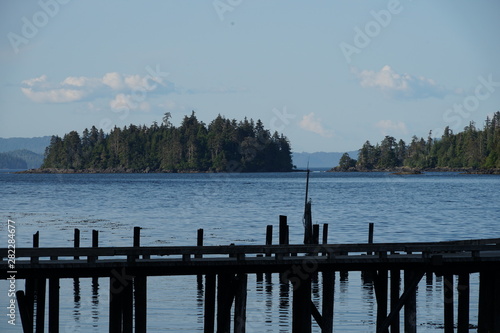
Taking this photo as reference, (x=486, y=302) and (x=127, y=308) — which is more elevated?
(x=486, y=302)

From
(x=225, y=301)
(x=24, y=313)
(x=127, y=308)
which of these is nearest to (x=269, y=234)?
(x=225, y=301)

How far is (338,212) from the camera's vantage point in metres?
92.6

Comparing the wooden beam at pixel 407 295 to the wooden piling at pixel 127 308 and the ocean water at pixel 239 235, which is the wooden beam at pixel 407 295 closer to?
the ocean water at pixel 239 235

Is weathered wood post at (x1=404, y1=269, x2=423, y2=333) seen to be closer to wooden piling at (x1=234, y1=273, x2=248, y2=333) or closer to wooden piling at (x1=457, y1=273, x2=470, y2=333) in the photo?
wooden piling at (x1=457, y1=273, x2=470, y2=333)

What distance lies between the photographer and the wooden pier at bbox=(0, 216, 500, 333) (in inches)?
917

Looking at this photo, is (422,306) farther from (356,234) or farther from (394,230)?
(394,230)

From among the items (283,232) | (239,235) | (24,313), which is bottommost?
(239,235)

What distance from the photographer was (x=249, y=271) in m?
24.4

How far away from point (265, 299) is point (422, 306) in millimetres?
6240

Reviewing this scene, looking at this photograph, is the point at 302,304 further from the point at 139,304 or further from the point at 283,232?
the point at 283,232

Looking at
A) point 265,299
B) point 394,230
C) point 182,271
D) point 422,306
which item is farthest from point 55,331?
point 394,230

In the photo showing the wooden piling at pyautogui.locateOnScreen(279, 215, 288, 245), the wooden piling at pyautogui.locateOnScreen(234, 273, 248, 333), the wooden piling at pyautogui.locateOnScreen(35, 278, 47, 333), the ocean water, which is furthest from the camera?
the wooden piling at pyautogui.locateOnScreen(279, 215, 288, 245)

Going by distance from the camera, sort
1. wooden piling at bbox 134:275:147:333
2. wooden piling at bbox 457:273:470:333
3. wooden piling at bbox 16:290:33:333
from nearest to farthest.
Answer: wooden piling at bbox 134:275:147:333 < wooden piling at bbox 16:290:33:333 < wooden piling at bbox 457:273:470:333

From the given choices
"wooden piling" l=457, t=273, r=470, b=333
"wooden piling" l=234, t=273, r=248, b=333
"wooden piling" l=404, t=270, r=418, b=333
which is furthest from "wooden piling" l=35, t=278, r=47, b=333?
"wooden piling" l=457, t=273, r=470, b=333
